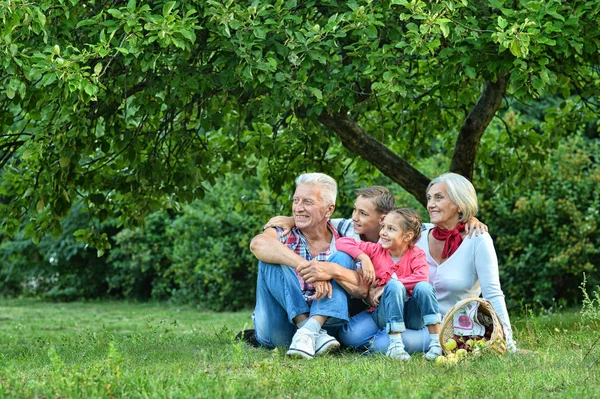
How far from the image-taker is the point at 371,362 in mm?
5227

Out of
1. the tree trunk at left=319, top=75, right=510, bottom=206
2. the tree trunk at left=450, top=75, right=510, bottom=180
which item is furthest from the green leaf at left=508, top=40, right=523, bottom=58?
the tree trunk at left=450, top=75, right=510, bottom=180

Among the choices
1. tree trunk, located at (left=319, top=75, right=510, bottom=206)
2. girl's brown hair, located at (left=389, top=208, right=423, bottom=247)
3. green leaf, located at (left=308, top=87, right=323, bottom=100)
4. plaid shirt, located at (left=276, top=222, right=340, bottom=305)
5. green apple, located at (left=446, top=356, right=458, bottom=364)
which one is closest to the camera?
green apple, located at (left=446, top=356, right=458, bottom=364)

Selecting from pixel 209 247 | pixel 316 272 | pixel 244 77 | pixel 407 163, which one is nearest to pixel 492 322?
pixel 316 272

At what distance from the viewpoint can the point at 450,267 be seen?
5.91 meters

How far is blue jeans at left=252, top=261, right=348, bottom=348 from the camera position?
224 inches

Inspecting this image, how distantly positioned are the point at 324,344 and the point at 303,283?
547 mm

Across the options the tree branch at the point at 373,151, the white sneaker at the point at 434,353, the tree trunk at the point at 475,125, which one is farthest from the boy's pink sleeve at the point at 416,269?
the tree trunk at the point at 475,125

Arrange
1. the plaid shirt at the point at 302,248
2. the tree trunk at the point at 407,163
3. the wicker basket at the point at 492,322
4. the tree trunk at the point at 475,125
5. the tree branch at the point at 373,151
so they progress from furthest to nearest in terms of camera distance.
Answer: the tree trunk at the point at 475,125 → the tree trunk at the point at 407,163 → the tree branch at the point at 373,151 → the plaid shirt at the point at 302,248 → the wicker basket at the point at 492,322

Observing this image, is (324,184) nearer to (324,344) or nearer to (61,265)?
(324,344)

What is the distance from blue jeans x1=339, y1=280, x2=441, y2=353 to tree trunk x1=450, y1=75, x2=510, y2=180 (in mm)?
3130

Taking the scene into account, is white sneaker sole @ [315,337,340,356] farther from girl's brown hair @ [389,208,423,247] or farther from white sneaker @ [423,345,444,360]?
girl's brown hair @ [389,208,423,247]

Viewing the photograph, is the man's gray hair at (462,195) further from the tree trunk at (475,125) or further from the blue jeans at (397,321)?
the tree trunk at (475,125)

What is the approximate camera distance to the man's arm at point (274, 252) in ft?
18.8

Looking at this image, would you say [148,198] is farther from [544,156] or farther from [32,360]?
[544,156]
